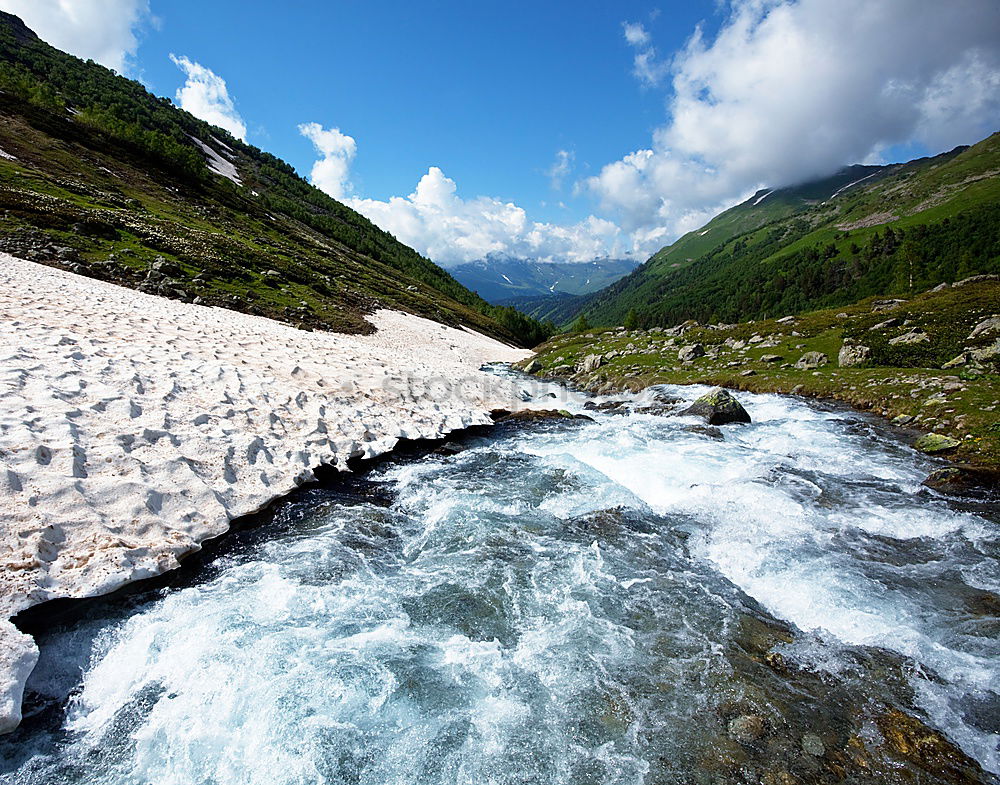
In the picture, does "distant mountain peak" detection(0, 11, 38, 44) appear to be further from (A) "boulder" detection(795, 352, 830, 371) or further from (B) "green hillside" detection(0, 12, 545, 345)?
(A) "boulder" detection(795, 352, 830, 371)

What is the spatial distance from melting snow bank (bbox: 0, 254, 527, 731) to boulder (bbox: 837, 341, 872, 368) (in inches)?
1154

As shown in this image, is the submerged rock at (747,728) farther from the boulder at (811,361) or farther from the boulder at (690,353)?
the boulder at (690,353)

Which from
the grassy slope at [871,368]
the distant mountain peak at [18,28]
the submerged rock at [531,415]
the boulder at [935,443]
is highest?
the distant mountain peak at [18,28]

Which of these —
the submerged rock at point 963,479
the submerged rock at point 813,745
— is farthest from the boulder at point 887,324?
the submerged rock at point 813,745

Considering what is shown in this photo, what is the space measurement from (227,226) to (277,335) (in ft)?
211

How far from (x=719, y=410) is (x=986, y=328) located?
23.4 meters

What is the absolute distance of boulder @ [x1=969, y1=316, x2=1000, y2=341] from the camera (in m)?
30.1

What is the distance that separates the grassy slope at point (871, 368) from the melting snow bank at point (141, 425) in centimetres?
2233

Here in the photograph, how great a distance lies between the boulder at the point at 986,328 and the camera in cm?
3014

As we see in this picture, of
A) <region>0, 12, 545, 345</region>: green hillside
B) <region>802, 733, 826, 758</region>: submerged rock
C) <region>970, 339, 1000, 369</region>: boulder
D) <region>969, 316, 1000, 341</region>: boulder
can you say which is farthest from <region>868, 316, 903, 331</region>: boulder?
<region>0, 12, 545, 345</region>: green hillside

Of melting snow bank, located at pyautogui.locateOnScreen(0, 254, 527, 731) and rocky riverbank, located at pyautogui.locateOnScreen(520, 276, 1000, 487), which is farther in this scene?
rocky riverbank, located at pyautogui.locateOnScreen(520, 276, 1000, 487)

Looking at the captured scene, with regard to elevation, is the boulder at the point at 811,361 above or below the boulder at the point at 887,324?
below

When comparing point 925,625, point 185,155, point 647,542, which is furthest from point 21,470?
point 185,155

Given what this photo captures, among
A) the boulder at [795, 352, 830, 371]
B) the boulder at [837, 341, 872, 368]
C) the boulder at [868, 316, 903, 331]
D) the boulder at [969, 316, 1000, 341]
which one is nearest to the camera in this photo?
the boulder at [969, 316, 1000, 341]
